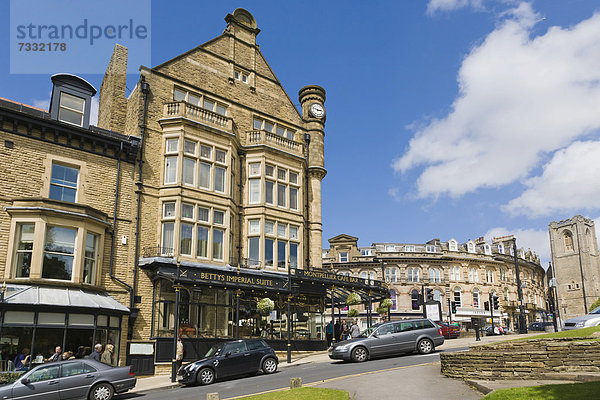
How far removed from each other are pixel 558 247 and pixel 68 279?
105801 mm

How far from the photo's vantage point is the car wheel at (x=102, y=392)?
48.5 feet

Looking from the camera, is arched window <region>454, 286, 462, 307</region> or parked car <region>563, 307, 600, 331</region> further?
arched window <region>454, 286, 462, 307</region>

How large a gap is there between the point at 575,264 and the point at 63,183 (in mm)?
103661

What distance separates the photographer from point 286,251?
94.8ft

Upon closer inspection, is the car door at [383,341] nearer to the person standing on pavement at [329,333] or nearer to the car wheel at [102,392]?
the person standing on pavement at [329,333]

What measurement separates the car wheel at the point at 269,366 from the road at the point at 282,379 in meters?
0.26

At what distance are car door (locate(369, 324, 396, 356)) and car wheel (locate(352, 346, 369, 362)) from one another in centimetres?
30

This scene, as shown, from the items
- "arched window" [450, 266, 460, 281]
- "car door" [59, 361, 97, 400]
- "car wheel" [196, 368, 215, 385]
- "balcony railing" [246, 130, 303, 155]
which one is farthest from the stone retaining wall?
"arched window" [450, 266, 460, 281]

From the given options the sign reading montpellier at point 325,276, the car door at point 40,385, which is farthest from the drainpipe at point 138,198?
the sign reading montpellier at point 325,276

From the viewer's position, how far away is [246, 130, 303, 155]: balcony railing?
1157 inches

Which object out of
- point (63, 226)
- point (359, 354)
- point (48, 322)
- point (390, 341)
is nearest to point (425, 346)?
point (390, 341)

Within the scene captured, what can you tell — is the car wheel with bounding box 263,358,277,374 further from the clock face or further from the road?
the clock face

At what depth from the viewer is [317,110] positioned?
34.4m

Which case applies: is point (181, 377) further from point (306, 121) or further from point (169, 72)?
point (306, 121)
